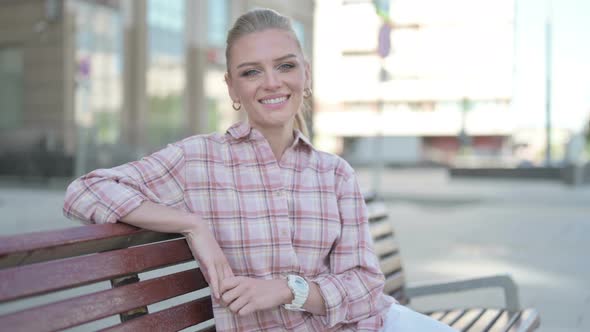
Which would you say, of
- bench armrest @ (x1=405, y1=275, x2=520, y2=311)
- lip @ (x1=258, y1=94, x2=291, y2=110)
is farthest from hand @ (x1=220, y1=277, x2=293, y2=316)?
bench armrest @ (x1=405, y1=275, x2=520, y2=311)

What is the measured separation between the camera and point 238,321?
191 cm

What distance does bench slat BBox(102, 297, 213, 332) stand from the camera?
166cm

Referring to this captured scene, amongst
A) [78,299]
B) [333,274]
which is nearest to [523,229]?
[333,274]

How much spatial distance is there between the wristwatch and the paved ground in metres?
3.08

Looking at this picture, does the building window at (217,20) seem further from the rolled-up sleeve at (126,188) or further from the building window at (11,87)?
the rolled-up sleeve at (126,188)

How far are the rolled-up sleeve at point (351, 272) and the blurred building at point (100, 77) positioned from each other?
2003cm

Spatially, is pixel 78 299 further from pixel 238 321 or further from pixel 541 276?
pixel 541 276

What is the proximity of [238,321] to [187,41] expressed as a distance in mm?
31517

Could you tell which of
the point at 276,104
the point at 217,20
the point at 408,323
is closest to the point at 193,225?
the point at 276,104

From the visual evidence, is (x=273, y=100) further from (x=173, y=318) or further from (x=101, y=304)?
(x=101, y=304)

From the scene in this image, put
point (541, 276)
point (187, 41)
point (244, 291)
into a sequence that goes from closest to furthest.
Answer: point (244, 291) → point (541, 276) → point (187, 41)

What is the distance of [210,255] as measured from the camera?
1805 mm

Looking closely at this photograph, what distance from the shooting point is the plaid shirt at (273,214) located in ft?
6.32

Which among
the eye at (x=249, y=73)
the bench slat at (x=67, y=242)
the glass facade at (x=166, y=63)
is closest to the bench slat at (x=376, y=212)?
the eye at (x=249, y=73)
